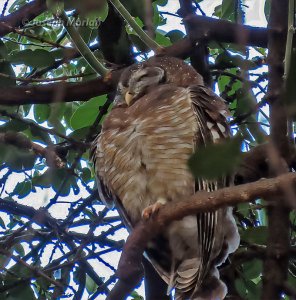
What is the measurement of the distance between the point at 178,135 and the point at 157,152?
0.11m

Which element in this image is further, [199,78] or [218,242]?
[199,78]

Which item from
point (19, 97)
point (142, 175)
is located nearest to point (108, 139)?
point (142, 175)

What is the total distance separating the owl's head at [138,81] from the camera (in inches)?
120

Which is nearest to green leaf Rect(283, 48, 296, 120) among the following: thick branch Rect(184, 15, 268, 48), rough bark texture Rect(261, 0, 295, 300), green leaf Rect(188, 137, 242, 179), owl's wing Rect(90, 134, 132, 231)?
green leaf Rect(188, 137, 242, 179)

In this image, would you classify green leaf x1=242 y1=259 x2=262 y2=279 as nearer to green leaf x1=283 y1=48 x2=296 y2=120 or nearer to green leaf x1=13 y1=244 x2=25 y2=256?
green leaf x1=13 y1=244 x2=25 y2=256

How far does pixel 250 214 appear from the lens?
305 cm

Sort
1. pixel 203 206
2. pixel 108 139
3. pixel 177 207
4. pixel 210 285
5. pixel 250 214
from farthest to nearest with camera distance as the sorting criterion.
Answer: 1. pixel 250 214
2. pixel 108 139
3. pixel 210 285
4. pixel 177 207
5. pixel 203 206

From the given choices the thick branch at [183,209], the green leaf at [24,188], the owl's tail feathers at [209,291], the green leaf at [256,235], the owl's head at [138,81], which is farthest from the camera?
the green leaf at [24,188]

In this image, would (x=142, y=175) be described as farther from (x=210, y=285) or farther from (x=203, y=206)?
(x=203, y=206)

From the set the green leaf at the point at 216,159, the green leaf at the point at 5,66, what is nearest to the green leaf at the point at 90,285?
the green leaf at the point at 5,66

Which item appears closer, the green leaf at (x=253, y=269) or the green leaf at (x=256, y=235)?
the green leaf at (x=256, y=235)

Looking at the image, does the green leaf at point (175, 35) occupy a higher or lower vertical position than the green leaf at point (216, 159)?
higher

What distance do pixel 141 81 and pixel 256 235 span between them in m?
1.04

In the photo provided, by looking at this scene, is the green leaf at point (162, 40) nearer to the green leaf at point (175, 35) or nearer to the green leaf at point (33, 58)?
the green leaf at point (175, 35)
